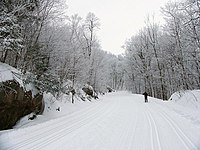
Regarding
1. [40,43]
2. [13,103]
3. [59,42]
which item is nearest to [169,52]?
[59,42]

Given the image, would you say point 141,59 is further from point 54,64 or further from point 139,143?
point 139,143

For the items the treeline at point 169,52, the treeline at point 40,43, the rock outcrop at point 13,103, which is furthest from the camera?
the treeline at point 169,52

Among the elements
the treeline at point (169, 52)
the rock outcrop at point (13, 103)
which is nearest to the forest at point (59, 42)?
the treeline at point (169, 52)

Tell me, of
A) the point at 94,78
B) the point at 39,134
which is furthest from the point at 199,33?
the point at 94,78

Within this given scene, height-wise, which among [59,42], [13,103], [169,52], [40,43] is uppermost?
[169,52]

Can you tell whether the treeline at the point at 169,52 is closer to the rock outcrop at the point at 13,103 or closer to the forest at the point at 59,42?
the forest at the point at 59,42

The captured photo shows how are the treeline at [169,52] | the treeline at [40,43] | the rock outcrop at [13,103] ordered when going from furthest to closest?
the treeline at [169,52] → the treeline at [40,43] → the rock outcrop at [13,103]

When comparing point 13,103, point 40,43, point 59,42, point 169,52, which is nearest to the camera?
point 13,103

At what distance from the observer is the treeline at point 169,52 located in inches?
768

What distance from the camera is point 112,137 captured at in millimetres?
6387

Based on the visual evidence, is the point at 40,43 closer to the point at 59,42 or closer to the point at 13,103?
the point at 59,42

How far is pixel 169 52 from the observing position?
26141 mm

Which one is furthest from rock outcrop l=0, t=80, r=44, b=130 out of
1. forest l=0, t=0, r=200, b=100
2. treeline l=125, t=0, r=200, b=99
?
treeline l=125, t=0, r=200, b=99

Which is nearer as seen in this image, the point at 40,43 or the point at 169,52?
the point at 40,43
